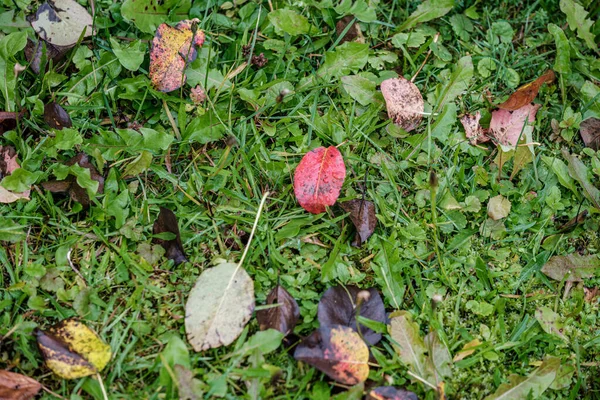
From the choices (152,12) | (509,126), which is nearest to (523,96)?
(509,126)

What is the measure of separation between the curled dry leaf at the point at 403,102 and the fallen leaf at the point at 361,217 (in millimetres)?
502

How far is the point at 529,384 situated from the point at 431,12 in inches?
76.1

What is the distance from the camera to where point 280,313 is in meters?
2.18

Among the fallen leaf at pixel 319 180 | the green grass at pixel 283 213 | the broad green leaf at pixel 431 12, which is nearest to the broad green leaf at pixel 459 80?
the green grass at pixel 283 213

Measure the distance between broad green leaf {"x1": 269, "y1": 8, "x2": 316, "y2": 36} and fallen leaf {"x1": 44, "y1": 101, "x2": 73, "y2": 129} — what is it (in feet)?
3.64

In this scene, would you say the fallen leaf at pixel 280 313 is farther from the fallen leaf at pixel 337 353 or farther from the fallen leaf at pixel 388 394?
the fallen leaf at pixel 388 394

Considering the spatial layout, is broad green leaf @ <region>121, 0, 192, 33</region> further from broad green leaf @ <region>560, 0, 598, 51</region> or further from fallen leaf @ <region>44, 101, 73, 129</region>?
broad green leaf @ <region>560, 0, 598, 51</region>

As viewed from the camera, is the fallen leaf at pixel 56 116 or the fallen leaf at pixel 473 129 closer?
the fallen leaf at pixel 56 116

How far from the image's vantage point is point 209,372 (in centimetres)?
210

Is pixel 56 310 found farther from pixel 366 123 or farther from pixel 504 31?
pixel 504 31

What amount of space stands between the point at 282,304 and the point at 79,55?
5.33ft

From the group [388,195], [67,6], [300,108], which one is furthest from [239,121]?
[67,6]

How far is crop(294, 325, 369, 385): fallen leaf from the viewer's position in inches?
80.8

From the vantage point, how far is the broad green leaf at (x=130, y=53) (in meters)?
2.61
